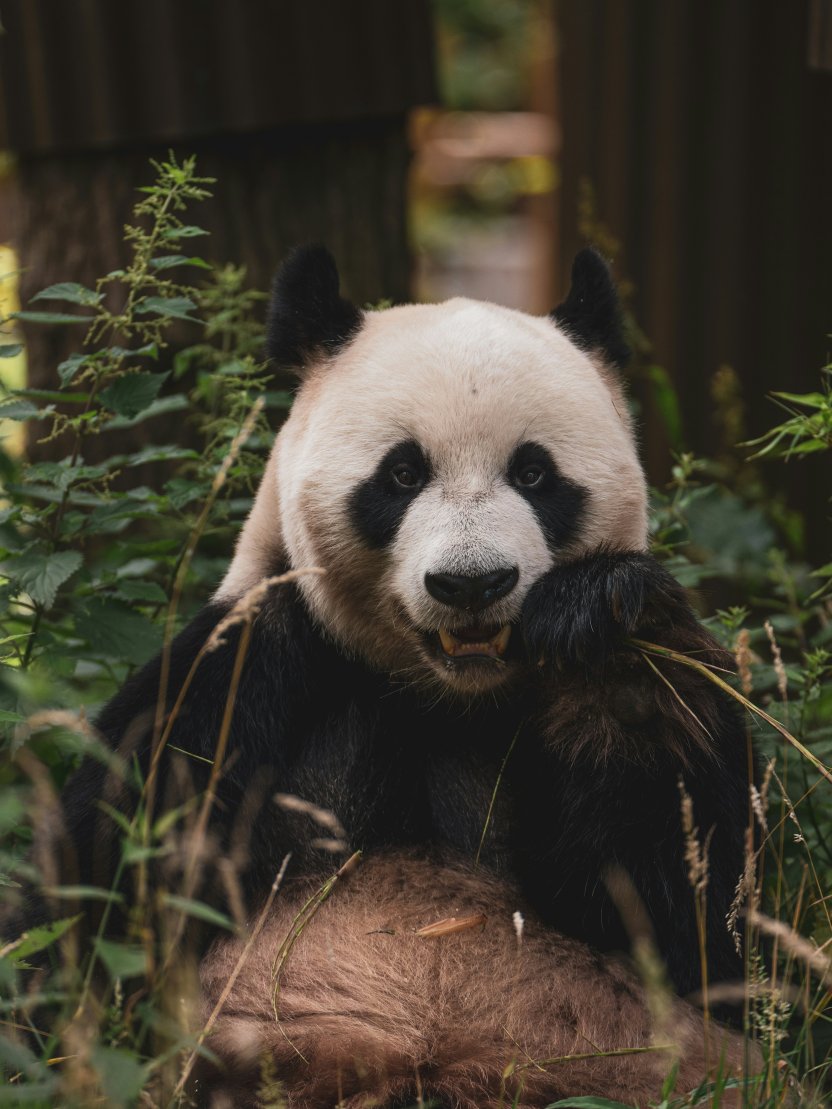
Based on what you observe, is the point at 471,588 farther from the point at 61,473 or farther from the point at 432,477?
the point at 61,473

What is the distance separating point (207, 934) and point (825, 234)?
4145 mm

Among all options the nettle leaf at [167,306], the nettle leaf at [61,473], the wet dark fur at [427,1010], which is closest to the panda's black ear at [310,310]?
the nettle leaf at [167,306]

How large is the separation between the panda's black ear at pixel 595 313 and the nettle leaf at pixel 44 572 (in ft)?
4.51

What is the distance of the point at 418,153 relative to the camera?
636 cm

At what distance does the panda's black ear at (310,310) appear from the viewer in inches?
126

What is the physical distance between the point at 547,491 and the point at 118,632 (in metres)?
1.20

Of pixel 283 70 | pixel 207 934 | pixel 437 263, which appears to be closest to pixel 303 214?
pixel 283 70

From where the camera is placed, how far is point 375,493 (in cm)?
294

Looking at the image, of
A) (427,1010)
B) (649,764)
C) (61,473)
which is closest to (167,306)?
(61,473)

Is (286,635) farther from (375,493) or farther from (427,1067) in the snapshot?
(427,1067)

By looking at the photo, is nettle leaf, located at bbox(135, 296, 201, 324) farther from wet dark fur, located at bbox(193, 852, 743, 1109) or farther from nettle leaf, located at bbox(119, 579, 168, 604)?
wet dark fur, located at bbox(193, 852, 743, 1109)

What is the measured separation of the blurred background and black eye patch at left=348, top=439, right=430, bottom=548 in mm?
1235

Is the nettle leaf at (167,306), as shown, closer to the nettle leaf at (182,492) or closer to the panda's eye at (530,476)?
the nettle leaf at (182,492)

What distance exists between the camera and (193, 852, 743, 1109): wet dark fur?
8.63 ft
